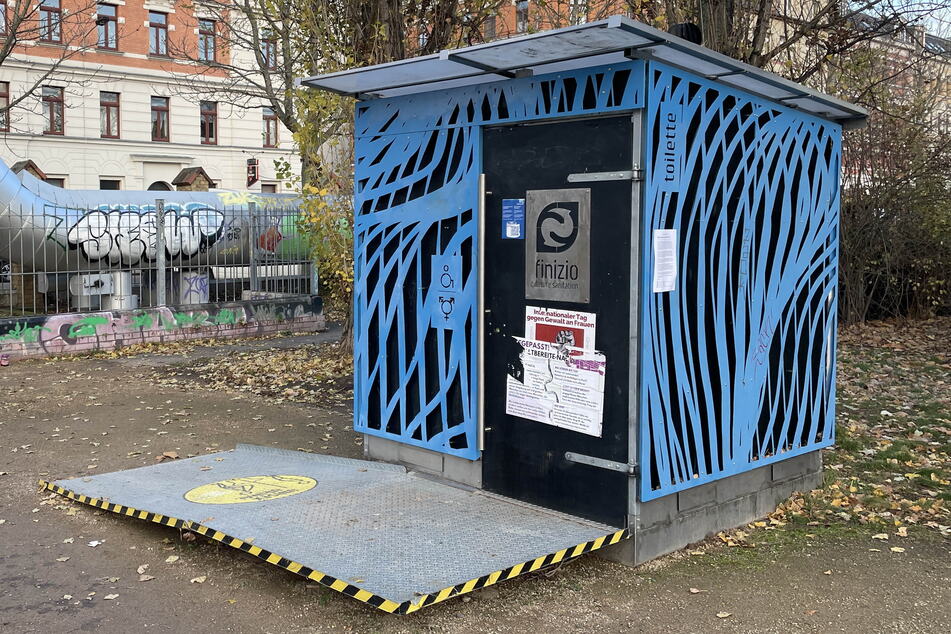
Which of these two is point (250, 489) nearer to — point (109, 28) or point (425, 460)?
point (425, 460)

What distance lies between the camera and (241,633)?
166 inches

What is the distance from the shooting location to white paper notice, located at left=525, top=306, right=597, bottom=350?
5117mm

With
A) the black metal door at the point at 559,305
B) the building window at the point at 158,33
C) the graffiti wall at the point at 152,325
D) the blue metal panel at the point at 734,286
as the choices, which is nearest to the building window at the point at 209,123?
the building window at the point at 158,33

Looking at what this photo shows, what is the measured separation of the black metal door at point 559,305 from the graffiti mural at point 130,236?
36.4ft

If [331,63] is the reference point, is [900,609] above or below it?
below

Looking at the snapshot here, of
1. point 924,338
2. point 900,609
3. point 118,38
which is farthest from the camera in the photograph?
point 118,38

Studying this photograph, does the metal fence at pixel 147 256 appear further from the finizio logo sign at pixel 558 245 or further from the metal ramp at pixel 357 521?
the finizio logo sign at pixel 558 245

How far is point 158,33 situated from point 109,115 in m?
4.20

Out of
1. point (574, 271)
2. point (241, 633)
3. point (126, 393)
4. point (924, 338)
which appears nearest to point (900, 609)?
point (574, 271)

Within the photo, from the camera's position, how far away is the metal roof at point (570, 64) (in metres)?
4.48

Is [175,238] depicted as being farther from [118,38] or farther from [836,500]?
[118,38]

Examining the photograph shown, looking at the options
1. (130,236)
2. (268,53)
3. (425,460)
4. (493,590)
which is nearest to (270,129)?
(268,53)

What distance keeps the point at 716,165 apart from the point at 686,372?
125cm

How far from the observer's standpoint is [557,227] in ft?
17.1
